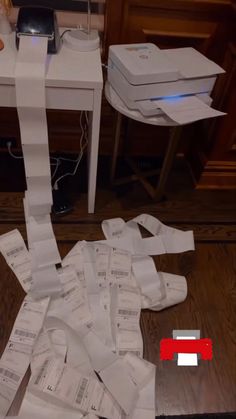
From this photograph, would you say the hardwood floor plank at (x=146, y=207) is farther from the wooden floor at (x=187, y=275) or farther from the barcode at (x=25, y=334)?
the barcode at (x=25, y=334)

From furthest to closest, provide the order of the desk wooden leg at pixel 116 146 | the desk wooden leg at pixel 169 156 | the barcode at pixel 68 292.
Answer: the desk wooden leg at pixel 116 146 → the desk wooden leg at pixel 169 156 → the barcode at pixel 68 292

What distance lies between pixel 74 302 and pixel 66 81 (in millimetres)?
729

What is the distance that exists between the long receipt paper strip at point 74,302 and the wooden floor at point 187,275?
39mm

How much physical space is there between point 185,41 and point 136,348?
48.7 inches

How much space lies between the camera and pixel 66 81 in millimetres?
1022

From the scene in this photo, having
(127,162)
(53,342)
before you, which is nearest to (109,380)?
(53,342)

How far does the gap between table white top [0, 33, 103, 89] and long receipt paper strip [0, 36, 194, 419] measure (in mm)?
38

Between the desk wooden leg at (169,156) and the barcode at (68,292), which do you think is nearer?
the barcode at (68,292)

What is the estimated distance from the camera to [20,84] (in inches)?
39.8

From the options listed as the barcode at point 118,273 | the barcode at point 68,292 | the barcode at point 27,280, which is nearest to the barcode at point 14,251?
the barcode at point 27,280
